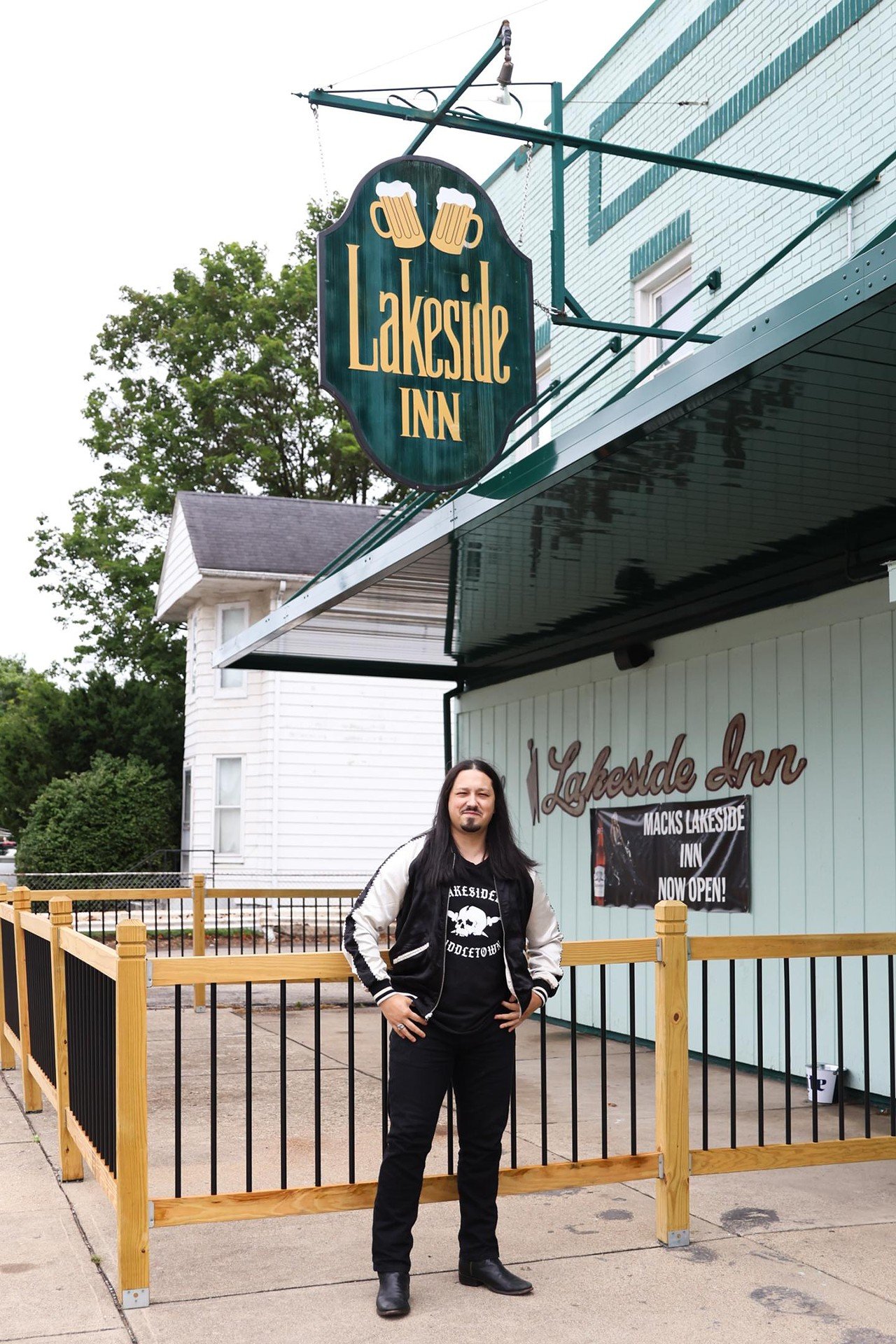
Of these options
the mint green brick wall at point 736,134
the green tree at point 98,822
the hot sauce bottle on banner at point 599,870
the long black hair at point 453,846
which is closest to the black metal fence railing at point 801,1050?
the hot sauce bottle on banner at point 599,870

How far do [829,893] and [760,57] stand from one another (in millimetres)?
6502

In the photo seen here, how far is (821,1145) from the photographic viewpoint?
211 inches

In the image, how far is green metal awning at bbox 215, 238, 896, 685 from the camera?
508 centimetres

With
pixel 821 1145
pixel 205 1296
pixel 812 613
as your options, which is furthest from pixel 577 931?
pixel 205 1296

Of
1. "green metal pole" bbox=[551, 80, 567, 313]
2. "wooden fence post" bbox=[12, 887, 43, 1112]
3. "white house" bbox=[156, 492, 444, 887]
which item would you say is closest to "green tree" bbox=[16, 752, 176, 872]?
"white house" bbox=[156, 492, 444, 887]

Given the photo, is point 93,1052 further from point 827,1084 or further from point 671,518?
point 827,1084

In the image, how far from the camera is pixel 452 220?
749 cm

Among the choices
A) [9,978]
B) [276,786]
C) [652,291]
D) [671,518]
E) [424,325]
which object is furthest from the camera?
[276,786]

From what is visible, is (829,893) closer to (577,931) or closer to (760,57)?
(577,931)

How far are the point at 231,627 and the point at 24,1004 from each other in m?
17.8

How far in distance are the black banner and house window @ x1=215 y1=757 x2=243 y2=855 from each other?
1428 cm

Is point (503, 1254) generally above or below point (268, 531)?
below

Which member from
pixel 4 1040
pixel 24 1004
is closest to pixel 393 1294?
pixel 24 1004

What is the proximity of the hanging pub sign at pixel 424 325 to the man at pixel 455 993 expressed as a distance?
2946mm
